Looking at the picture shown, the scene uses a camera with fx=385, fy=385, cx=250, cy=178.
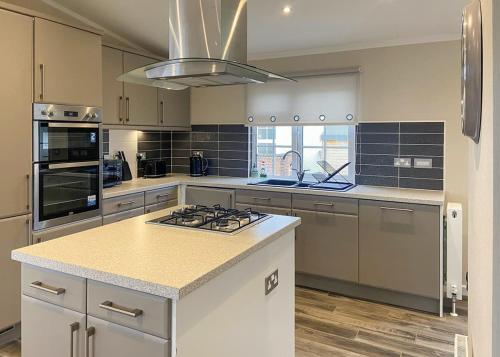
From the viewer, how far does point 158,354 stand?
1.28 metres

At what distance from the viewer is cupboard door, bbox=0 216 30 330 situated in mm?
2568

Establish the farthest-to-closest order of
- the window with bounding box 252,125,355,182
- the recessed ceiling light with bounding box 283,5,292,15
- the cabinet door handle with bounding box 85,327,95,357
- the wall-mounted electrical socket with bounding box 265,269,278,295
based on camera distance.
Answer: the window with bounding box 252,125,355,182
the recessed ceiling light with bounding box 283,5,292,15
the wall-mounted electrical socket with bounding box 265,269,278,295
the cabinet door handle with bounding box 85,327,95,357

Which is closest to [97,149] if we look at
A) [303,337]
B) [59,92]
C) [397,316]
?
[59,92]

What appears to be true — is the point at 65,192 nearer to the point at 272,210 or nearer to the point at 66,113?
the point at 66,113

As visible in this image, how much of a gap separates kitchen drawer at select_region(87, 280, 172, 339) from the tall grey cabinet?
154 cm

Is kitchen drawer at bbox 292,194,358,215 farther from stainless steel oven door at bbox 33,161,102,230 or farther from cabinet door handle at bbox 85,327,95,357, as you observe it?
cabinet door handle at bbox 85,327,95,357

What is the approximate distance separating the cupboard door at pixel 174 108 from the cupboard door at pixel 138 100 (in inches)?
4.1

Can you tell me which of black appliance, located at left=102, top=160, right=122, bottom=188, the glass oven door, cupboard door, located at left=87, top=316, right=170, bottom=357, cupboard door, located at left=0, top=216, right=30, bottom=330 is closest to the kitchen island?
cupboard door, located at left=87, top=316, right=170, bottom=357

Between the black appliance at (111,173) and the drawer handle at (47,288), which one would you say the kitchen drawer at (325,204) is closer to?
the black appliance at (111,173)

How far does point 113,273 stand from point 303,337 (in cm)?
181

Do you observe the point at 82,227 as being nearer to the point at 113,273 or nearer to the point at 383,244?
the point at 113,273

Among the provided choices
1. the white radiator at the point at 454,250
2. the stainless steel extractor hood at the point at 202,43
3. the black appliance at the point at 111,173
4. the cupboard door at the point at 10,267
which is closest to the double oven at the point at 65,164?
the cupboard door at the point at 10,267

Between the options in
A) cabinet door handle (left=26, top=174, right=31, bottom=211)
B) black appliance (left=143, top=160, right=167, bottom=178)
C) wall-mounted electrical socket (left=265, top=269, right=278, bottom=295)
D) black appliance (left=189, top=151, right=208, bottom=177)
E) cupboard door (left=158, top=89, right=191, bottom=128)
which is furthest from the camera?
black appliance (left=189, top=151, right=208, bottom=177)

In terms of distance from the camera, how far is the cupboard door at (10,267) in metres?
2.57
